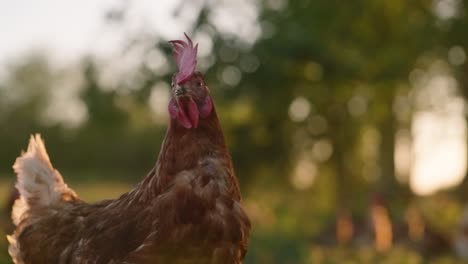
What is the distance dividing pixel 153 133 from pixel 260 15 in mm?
16371

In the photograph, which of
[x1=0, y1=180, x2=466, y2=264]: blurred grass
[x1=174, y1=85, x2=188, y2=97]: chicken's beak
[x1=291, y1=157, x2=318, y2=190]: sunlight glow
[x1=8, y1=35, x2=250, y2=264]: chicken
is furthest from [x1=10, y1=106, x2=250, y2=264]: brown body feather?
[x1=291, y1=157, x2=318, y2=190]: sunlight glow

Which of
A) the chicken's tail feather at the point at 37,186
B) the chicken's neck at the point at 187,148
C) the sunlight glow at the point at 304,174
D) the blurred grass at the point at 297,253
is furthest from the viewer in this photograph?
the sunlight glow at the point at 304,174

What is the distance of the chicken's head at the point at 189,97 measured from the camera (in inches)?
212

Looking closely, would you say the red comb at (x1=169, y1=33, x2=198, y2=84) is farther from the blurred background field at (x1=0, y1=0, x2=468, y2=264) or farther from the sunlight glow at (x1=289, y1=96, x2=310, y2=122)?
the sunlight glow at (x1=289, y1=96, x2=310, y2=122)

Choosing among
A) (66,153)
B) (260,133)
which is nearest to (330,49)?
(260,133)

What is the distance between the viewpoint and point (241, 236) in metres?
5.57

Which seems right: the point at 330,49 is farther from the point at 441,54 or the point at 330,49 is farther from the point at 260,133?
the point at 260,133

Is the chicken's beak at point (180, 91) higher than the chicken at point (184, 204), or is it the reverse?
the chicken's beak at point (180, 91)

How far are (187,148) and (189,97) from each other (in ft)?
1.31

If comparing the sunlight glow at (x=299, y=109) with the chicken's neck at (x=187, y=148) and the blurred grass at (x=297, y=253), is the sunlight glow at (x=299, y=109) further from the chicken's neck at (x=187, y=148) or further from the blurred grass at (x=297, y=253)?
the chicken's neck at (x=187, y=148)

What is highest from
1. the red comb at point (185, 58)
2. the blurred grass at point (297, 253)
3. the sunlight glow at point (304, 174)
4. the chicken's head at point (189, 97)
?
the red comb at point (185, 58)

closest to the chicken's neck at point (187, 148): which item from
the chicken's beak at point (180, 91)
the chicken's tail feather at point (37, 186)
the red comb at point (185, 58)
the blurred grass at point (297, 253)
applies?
the chicken's beak at point (180, 91)

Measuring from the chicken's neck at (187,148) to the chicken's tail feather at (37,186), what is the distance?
6.03 feet

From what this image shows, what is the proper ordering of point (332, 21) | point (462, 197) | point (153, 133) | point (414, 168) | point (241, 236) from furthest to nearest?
point (153, 133)
point (414, 168)
point (462, 197)
point (332, 21)
point (241, 236)
